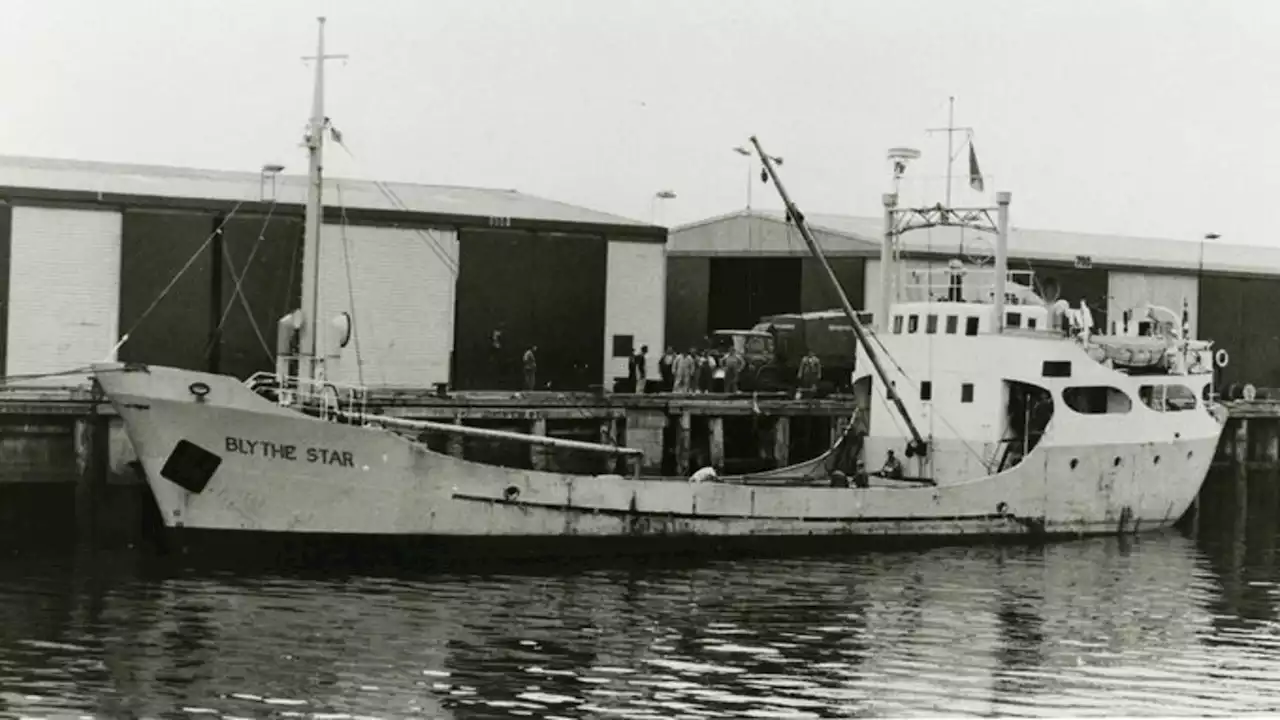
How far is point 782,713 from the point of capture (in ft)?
51.0

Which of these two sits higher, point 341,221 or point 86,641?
point 341,221

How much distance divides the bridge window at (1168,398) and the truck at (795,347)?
7505 mm

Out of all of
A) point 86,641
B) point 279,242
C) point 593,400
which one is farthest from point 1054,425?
point 86,641

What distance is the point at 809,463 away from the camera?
95.7ft

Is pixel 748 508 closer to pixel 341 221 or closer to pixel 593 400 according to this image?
pixel 593 400

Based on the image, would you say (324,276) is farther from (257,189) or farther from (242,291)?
(257,189)

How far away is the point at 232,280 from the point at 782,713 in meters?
17.7

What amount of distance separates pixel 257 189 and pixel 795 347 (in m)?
12.3

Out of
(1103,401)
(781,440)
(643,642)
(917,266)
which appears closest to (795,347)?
(781,440)

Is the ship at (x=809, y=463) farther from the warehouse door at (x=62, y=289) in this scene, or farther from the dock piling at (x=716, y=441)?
the warehouse door at (x=62, y=289)

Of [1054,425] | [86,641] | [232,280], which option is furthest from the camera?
[232,280]

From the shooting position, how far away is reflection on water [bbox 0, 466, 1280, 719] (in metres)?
15.8

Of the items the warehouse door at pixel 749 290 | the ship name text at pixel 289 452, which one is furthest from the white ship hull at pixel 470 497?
the warehouse door at pixel 749 290

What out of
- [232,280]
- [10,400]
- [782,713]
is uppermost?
[232,280]
